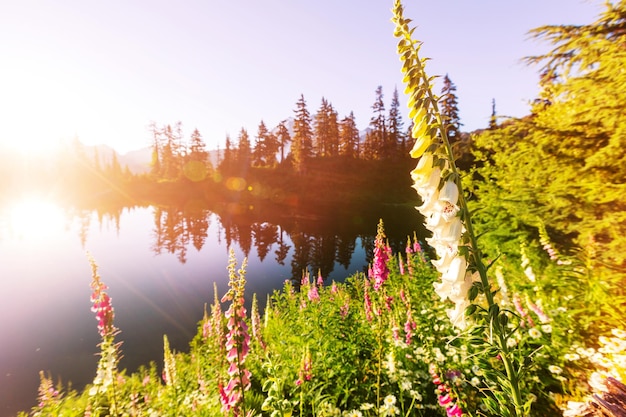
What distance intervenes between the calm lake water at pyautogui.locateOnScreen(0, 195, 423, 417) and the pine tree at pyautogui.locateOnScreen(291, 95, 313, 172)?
17.2 meters

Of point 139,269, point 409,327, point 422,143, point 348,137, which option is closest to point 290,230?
point 139,269

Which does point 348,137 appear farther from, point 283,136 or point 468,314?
point 468,314

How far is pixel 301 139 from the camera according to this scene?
53.1 m

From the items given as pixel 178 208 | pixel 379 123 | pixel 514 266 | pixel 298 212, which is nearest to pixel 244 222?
pixel 298 212

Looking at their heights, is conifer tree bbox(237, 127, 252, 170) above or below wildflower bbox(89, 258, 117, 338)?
above

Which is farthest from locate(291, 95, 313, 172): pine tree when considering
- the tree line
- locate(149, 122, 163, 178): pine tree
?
locate(149, 122, 163, 178): pine tree

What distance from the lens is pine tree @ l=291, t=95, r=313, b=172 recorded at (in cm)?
5303

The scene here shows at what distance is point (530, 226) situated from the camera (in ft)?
23.7

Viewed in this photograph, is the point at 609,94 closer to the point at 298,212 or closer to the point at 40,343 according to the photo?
the point at 40,343

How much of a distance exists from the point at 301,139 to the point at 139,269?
1571 inches

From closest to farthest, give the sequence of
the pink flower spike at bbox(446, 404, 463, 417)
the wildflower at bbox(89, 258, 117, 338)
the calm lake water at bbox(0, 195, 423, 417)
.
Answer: the pink flower spike at bbox(446, 404, 463, 417) → the wildflower at bbox(89, 258, 117, 338) → the calm lake water at bbox(0, 195, 423, 417)

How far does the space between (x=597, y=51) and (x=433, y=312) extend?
581 centimetres

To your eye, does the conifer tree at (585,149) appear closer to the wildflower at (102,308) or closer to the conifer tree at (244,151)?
the wildflower at (102,308)

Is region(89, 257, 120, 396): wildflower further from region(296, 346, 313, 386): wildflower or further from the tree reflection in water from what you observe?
the tree reflection in water
